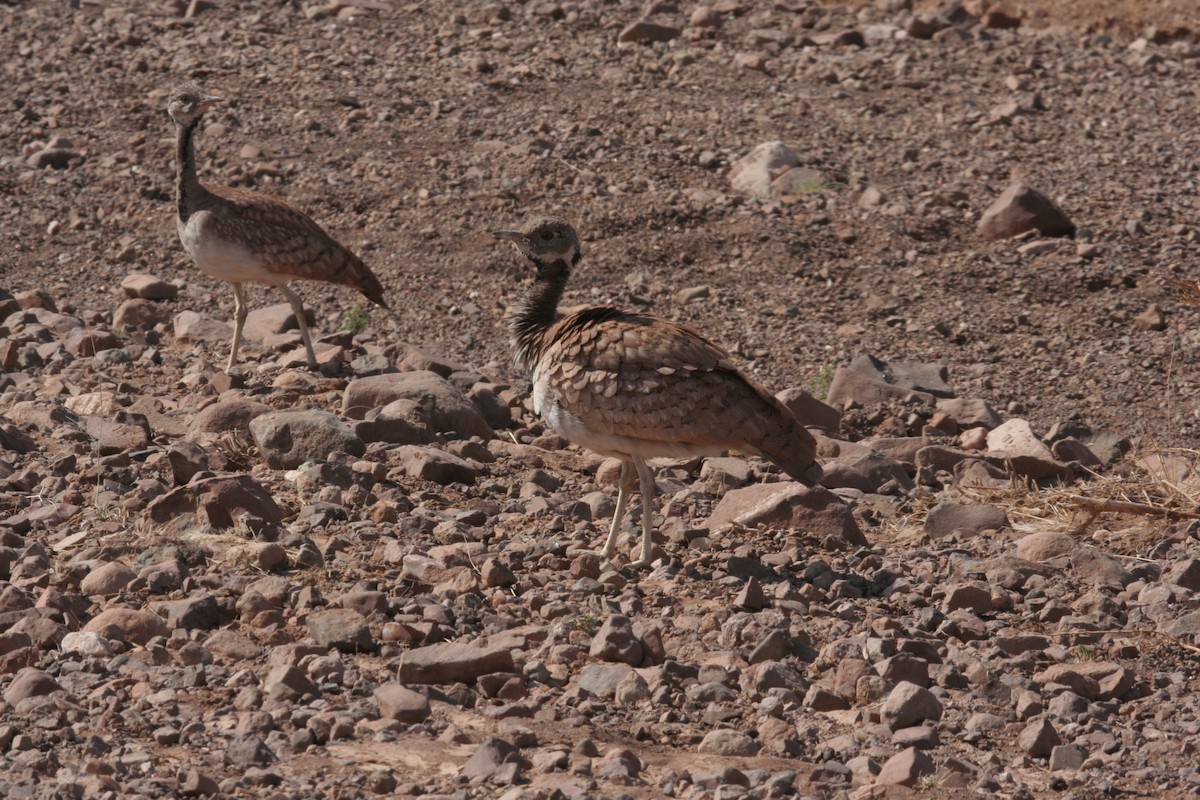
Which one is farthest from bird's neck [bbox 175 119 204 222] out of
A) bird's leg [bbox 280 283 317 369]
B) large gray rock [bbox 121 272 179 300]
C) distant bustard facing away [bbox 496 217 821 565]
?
distant bustard facing away [bbox 496 217 821 565]

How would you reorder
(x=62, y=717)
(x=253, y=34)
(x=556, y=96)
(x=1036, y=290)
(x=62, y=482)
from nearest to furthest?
(x=62, y=717), (x=62, y=482), (x=1036, y=290), (x=556, y=96), (x=253, y=34)

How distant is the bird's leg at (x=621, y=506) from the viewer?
7.30 meters

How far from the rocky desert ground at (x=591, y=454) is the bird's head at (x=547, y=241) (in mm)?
1262

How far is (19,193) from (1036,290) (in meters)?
9.01

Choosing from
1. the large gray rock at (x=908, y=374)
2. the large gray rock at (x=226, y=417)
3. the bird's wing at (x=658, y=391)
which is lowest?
the large gray rock at (x=908, y=374)

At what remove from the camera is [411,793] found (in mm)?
4977

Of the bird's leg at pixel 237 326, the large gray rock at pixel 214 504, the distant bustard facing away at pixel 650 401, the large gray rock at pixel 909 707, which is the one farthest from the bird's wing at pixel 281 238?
the large gray rock at pixel 909 707

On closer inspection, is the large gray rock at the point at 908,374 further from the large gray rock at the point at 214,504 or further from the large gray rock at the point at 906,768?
the large gray rock at the point at 906,768

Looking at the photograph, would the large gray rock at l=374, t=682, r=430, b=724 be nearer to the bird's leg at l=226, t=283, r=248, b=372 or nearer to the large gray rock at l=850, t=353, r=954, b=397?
the bird's leg at l=226, t=283, r=248, b=372

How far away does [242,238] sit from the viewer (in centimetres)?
1034

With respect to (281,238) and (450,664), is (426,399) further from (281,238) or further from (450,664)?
(450,664)

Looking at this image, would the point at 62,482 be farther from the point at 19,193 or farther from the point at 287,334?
the point at 19,193

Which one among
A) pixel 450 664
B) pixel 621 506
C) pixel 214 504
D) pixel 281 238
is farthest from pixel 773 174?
pixel 450 664

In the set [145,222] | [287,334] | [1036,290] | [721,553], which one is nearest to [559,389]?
[721,553]
